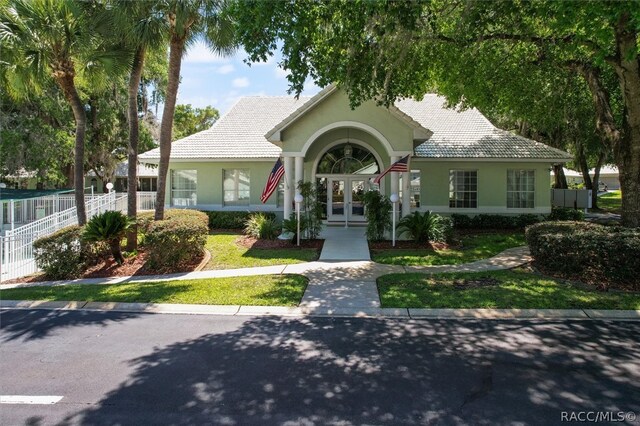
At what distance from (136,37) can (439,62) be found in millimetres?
9400

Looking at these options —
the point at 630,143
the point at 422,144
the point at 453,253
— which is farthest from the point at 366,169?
the point at 630,143

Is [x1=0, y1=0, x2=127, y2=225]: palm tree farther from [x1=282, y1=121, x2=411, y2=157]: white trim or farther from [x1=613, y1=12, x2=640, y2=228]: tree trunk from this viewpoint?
[x1=613, y1=12, x2=640, y2=228]: tree trunk

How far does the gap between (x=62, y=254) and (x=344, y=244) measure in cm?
879

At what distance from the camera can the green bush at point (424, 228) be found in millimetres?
15531

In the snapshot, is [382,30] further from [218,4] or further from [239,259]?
[239,259]

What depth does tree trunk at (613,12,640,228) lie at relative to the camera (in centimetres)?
1154

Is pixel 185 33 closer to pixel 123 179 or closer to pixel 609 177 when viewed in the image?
pixel 123 179

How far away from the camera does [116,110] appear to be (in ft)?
98.0

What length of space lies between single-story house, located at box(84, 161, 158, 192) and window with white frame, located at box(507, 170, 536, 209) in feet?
89.9

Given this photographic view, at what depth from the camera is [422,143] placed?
20.2 metres

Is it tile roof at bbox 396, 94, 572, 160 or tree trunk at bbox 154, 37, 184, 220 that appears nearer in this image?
tree trunk at bbox 154, 37, 184, 220

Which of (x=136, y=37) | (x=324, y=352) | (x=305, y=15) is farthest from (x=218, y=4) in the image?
(x=324, y=352)

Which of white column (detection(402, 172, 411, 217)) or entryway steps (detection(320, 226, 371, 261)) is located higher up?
white column (detection(402, 172, 411, 217))

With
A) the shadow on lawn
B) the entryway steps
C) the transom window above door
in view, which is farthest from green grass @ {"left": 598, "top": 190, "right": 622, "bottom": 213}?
the shadow on lawn
